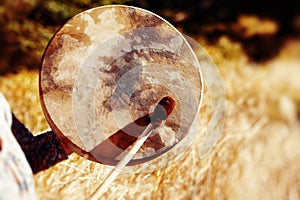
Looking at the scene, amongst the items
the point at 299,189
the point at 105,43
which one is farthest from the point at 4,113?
the point at 299,189

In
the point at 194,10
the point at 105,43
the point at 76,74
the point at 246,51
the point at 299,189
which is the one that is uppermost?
the point at 194,10

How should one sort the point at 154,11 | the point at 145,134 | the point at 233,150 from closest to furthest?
the point at 145,134 → the point at 233,150 → the point at 154,11

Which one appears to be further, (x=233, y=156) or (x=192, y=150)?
(x=233, y=156)

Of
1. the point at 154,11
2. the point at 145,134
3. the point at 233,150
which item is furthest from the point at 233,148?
the point at 154,11

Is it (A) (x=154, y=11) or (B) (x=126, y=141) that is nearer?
(B) (x=126, y=141)

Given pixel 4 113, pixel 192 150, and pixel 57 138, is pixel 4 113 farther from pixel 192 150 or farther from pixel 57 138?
pixel 192 150

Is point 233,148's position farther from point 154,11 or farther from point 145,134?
point 154,11

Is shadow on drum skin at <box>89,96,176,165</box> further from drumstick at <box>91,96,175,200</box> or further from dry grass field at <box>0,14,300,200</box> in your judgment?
dry grass field at <box>0,14,300,200</box>

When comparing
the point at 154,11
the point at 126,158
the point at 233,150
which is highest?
the point at 154,11
